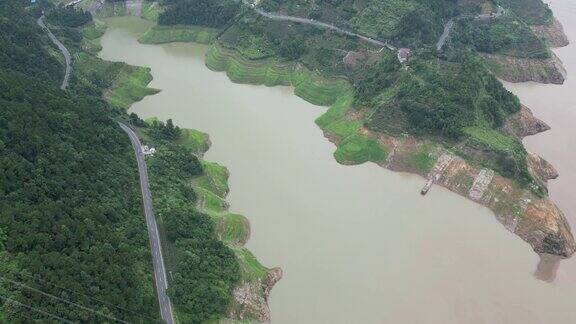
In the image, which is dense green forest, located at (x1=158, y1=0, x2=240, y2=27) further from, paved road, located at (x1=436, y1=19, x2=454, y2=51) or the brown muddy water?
the brown muddy water

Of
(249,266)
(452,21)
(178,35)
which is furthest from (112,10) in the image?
(249,266)

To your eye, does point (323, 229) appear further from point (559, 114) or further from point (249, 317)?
point (559, 114)

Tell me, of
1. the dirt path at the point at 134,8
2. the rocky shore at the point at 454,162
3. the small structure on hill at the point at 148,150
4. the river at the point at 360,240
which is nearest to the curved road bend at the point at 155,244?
the small structure on hill at the point at 148,150

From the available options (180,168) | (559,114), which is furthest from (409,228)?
(559,114)

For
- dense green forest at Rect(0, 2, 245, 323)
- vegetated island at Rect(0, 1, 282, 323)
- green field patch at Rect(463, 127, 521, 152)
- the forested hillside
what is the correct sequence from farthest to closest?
green field patch at Rect(463, 127, 521, 152)
vegetated island at Rect(0, 1, 282, 323)
dense green forest at Rect(0, 2, 245, 323)
the forested hillside

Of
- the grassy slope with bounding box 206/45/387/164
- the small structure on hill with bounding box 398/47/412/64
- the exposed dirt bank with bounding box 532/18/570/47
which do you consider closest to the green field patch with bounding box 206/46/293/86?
the grassy slope with bounding box 206/45/387/164

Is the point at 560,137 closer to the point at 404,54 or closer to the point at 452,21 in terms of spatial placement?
the point at 404,54

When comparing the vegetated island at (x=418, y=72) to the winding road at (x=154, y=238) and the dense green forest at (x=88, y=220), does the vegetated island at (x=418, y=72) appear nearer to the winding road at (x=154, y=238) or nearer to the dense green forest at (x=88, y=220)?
the dense green forest at (x=88, y=220)
